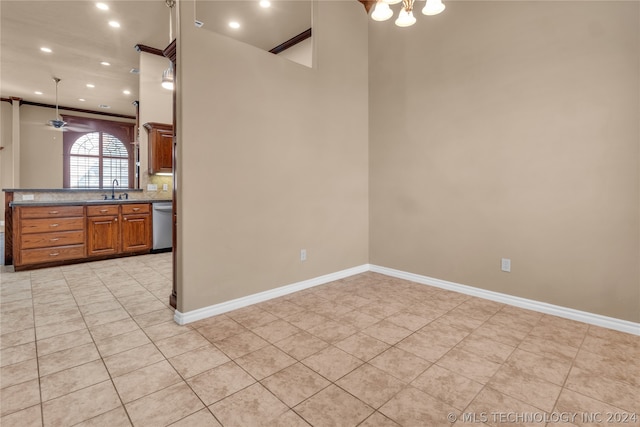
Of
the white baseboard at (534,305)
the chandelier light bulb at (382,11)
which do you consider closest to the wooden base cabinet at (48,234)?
the white baseboard at (534,305)

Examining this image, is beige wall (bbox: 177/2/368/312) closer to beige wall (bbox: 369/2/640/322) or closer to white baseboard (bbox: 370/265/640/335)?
beige wall (bbox: 369/2/640/322)

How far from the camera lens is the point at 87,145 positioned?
10094 millimetres

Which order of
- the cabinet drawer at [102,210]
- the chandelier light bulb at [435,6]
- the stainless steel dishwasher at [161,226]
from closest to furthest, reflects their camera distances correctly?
the chandelier light bulb at [435,6] → the cabinet drawer at [102,210] → the stainless steel dishwasher at [161,226]

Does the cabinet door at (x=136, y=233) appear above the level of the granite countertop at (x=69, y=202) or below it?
below

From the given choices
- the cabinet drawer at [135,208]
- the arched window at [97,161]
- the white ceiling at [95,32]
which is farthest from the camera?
the arched window at [97,161]

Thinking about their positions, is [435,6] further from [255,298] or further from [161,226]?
[161,226]

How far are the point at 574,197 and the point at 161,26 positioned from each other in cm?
570

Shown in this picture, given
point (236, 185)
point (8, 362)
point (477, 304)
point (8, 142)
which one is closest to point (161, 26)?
point (236, 185)

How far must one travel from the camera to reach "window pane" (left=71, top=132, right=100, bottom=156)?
389 inches

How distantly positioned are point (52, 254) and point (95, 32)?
3505 mm

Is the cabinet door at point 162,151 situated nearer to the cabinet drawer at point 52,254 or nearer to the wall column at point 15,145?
the cabinet drawer at point 52,254

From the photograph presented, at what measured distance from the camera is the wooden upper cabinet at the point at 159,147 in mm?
5516

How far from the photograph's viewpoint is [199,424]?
146cm

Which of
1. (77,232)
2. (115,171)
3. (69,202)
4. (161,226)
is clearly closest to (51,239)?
(77,232)
